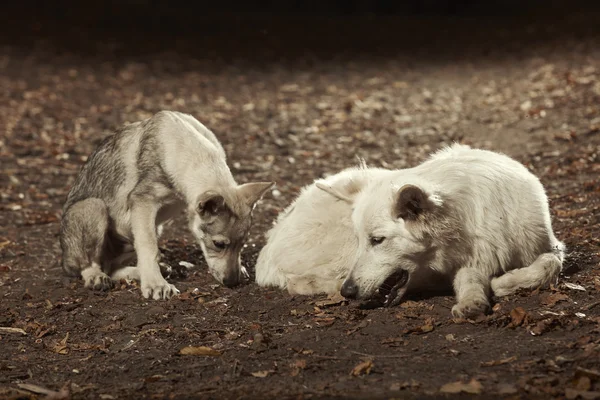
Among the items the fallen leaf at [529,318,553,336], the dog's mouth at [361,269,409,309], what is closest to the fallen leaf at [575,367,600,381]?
the fallen leaf at [529,318,553,336]

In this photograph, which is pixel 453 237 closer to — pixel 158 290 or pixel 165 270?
pixel 158 290

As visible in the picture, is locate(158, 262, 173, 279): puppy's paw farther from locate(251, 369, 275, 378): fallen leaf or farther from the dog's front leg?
locate(251, 369, 275, 378): fallen leaf

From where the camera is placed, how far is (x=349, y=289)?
598 centimetres

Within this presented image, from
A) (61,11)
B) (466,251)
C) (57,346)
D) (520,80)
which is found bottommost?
(57,346)

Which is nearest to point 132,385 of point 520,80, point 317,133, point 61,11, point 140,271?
point 140,271

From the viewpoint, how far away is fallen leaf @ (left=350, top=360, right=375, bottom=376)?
16.3 ft

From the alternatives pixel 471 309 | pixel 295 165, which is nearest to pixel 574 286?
pixel 471 309

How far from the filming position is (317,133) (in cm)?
1327

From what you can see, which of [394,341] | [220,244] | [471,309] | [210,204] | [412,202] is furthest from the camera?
[220,244]

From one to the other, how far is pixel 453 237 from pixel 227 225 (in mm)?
1996

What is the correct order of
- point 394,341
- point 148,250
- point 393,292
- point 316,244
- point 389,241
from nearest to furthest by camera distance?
point 394,341 < point 389,241 < point 393,292 < point 316,244 < point 148,250

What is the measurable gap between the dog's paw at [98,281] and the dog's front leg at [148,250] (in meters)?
0.39

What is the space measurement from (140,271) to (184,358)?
169 centimetres

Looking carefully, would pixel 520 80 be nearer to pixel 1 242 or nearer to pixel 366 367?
pixel 1 242
